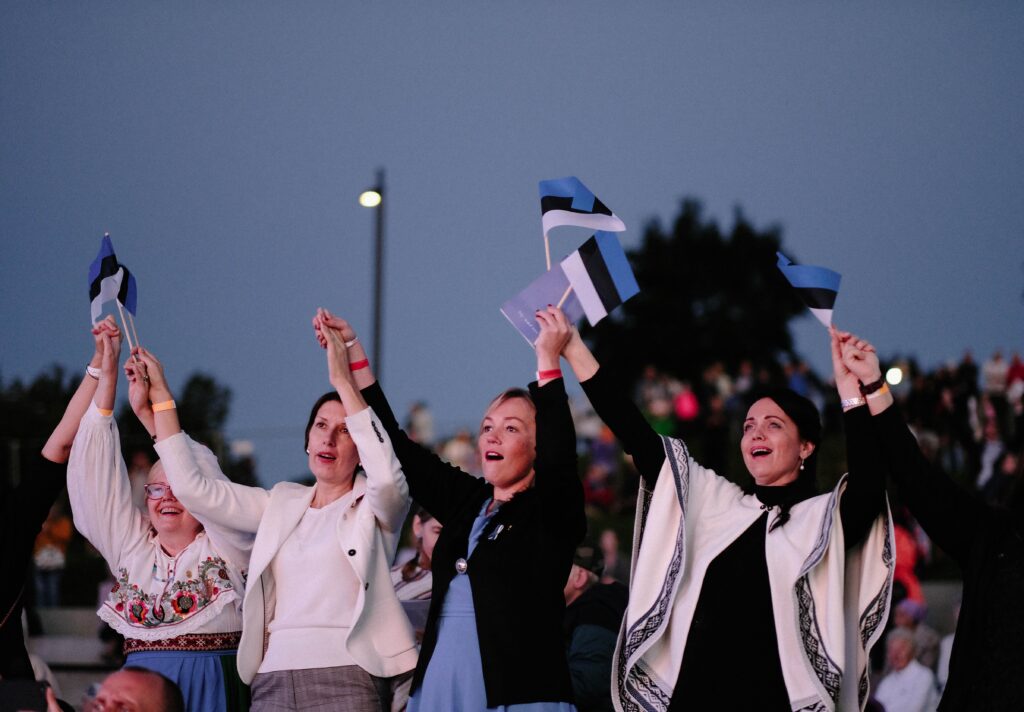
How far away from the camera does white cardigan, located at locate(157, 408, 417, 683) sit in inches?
205

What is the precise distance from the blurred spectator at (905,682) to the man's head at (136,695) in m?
6.59

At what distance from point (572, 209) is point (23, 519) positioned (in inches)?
98.8

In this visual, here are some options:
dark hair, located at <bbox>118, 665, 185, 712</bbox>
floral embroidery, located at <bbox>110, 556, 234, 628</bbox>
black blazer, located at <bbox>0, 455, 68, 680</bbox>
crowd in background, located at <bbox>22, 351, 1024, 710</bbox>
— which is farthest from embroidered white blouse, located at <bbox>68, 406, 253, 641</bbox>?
crowd in background, located at <bbox>22, 351, 1024, 710</bbox>

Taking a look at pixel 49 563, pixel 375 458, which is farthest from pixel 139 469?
pixel 375 458

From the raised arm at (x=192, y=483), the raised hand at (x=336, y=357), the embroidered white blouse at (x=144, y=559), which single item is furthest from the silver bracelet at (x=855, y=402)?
the embroidered white blouse at (x=144, y=559)

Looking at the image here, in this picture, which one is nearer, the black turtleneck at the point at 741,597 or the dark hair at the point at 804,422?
the black turtleneck at the point at 741,597

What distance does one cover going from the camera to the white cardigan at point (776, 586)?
15.7ft

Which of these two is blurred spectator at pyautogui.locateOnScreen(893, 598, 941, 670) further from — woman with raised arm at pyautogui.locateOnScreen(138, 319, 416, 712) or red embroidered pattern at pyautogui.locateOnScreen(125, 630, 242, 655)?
red embroidered pattern at pyautogui.locateOnScreen(125, 630, 242, 655)

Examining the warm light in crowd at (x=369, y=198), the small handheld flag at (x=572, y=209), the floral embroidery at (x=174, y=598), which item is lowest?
the floral embroidery at (x=174, y=598)

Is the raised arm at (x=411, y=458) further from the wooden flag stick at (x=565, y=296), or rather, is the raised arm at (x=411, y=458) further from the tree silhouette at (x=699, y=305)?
the tree silhouette at (x=699, y=305)

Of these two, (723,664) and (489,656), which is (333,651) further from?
(723,664)

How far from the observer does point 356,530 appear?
5312 mm

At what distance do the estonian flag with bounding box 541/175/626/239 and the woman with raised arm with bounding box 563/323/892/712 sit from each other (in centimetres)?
56

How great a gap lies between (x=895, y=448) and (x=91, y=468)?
10.0ft
